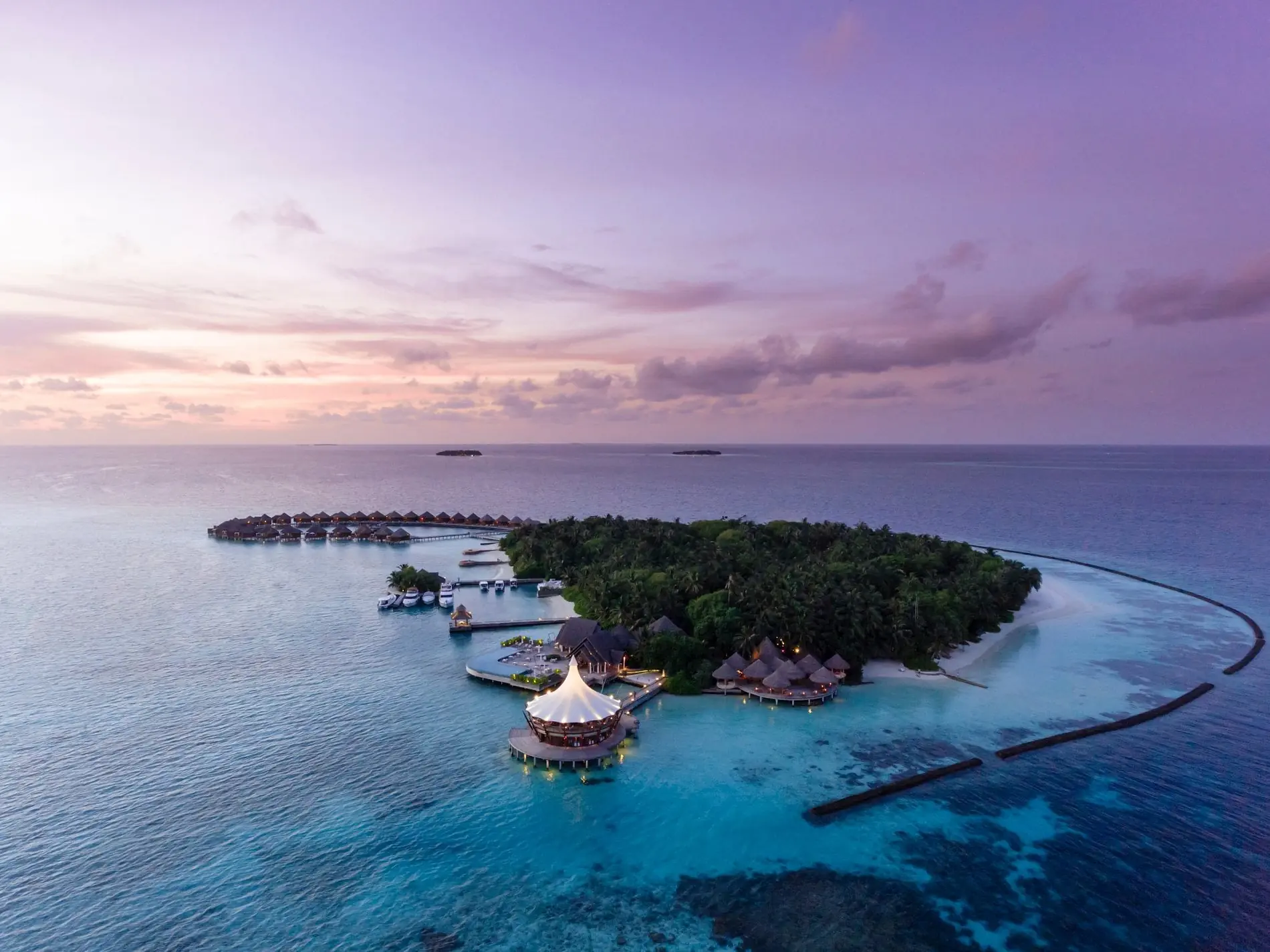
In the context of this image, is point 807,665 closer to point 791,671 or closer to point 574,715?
point 791,671

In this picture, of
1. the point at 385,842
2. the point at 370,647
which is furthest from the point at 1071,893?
the point at 370,647

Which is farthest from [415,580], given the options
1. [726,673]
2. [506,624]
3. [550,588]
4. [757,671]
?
[757,671]

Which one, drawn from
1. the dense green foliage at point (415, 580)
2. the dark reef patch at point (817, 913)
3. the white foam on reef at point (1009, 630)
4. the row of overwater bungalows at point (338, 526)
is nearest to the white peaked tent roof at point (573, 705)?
the dark reef patch at point (817, 913)

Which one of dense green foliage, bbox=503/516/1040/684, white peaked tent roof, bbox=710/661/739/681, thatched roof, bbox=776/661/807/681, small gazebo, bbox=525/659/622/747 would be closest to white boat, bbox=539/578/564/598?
dense green foliage, bbox=503/516/1040/684

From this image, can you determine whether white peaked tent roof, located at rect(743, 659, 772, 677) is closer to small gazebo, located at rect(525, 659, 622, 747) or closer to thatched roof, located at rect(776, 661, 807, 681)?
thatched roof, located at rect(776, 661, 807, 681)

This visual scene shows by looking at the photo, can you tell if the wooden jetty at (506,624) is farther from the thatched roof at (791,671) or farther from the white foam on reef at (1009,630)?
the white foam on reef at (1009,630)
